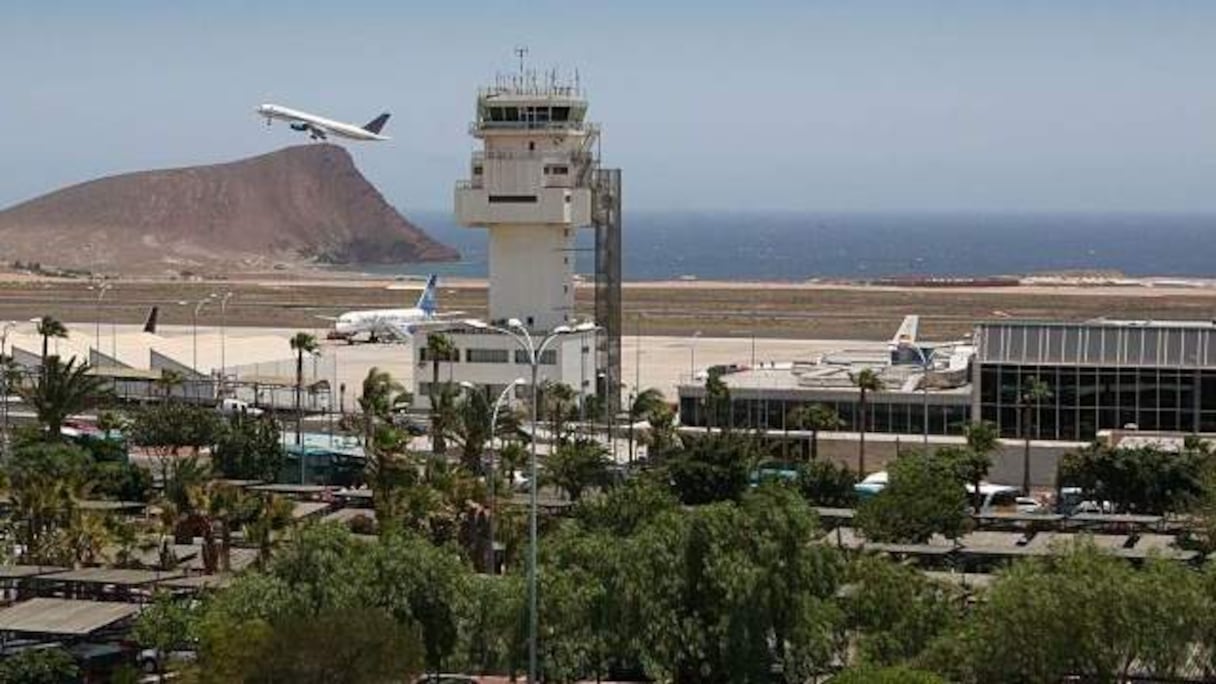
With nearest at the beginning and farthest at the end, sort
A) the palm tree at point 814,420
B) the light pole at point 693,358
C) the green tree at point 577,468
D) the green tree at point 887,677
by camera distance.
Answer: the green tree at point 887,677
the green tree at point 577,468
the palm tree at point 814,420
the light pole at point 693,358

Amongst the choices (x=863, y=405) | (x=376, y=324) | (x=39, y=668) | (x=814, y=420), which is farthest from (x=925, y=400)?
(x=376, y=324)

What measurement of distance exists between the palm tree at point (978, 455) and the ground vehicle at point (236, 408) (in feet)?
80.3

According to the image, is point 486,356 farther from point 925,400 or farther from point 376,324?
point 376,324

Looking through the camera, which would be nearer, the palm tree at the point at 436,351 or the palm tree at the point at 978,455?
the palm tree at the point at 978,455

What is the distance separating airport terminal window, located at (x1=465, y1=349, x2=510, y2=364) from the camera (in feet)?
267

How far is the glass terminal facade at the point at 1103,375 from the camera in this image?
70.3 metres

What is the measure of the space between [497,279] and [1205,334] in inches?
1047

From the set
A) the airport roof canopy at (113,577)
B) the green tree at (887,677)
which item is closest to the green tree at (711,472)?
the airport roof canopy at (113,577)

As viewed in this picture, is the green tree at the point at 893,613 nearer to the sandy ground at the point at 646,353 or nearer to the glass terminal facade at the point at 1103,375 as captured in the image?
the glass terminal facade at the point at 1103,375

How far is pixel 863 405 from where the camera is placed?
233ft

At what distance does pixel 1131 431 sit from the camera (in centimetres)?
7006

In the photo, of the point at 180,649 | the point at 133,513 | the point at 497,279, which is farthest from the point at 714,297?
the point at 180,649

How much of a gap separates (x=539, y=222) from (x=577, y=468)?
26.5 m

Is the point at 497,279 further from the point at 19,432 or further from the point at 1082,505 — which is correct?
the point at 1082,505
